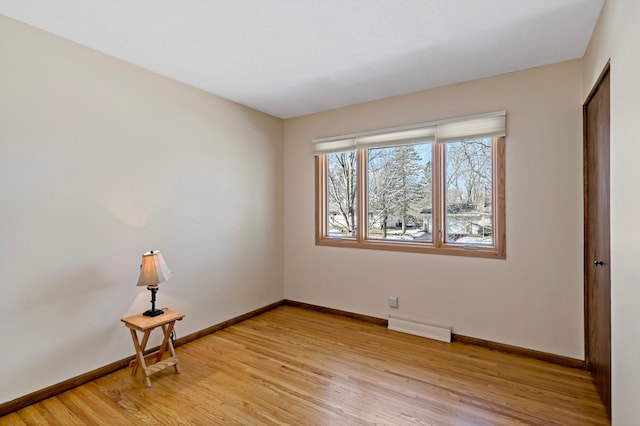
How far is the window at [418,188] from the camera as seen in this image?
3.05 metres

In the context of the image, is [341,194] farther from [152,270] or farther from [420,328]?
[152,270]

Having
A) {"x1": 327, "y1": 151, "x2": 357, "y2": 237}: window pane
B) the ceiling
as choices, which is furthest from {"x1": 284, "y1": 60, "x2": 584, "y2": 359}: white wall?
{"x1": 327, "y1": 151, "x2": 357, "y2": 237}: window pane

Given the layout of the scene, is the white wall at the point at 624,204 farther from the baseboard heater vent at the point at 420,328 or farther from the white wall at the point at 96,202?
the white wall at the point at 96,202

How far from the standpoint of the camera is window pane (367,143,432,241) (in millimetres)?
3459

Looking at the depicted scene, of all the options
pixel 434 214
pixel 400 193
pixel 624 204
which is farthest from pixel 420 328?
pixel 624 204

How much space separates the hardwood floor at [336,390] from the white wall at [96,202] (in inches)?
16.2

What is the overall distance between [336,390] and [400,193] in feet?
7.17

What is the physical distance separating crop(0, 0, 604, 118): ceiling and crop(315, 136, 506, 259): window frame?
803 mm

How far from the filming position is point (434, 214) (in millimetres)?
3344

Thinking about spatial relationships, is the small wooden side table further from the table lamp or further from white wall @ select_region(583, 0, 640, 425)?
white wall @ select_region(583, 0, 640, 425)

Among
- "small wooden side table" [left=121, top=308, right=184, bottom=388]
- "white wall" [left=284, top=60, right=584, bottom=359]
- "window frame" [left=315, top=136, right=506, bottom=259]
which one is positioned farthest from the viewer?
"window frame" [left=315, top=136, right=506, bottom=259]

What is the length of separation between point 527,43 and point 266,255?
343 centimetres

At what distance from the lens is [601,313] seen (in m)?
2.12

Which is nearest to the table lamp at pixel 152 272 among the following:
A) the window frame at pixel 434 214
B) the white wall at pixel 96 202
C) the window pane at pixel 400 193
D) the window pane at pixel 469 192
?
the white wall at pixel 96 202
